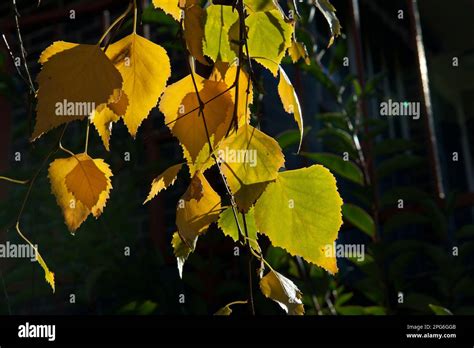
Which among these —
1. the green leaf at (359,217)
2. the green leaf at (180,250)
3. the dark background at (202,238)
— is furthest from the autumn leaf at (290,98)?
the green leaf at (359,217)

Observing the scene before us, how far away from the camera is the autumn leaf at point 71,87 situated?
418 mm

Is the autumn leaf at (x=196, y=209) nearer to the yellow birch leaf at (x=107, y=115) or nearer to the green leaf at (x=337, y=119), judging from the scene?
the yellow birch leaf at (x=107, y=115)

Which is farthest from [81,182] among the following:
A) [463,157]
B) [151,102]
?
[463,157]

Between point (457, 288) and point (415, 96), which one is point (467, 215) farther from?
point (457, 288)

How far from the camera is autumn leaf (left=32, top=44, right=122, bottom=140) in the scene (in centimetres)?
42

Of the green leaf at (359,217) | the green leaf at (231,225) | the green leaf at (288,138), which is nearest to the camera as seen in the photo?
the green leaf at (231,225)

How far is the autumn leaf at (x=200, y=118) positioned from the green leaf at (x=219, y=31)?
0.16ft

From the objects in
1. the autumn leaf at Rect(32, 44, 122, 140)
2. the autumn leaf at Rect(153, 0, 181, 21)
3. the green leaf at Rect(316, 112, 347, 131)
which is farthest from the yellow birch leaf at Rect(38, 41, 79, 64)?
the green leaf at Rect(316, 112, 347, 131)

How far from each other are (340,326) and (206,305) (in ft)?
3.25

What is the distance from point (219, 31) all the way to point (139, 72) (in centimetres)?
10

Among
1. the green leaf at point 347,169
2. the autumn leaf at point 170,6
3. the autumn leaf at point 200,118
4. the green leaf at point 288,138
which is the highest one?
the green leaf at point 288,138

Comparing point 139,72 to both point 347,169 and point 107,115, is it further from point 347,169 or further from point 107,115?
point 347,169

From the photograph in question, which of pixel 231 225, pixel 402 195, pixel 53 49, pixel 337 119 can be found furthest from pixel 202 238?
pixel 53 49

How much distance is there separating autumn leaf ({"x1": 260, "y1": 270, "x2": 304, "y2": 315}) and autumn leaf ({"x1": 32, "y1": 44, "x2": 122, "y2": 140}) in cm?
16
